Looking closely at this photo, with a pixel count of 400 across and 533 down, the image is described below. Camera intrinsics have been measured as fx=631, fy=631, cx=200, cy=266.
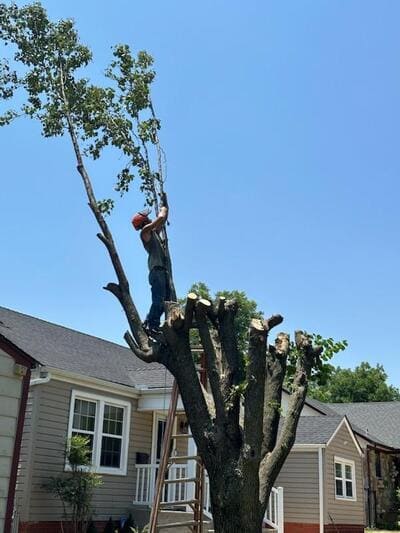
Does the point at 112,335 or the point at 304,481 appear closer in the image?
the point at 304,481

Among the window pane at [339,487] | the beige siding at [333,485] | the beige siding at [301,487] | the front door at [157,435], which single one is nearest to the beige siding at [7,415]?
the front door at [157,435]

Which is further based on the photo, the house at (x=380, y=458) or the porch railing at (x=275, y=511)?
the house at (x=380, y=458)

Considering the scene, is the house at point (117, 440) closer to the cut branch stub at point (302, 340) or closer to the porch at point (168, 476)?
the porch at point (168, 476)

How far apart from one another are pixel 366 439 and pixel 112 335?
10.5 metres

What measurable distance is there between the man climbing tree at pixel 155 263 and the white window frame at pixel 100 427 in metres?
6.93

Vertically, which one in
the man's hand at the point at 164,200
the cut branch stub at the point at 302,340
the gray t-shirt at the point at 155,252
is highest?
the man's hand at the point at 164,200

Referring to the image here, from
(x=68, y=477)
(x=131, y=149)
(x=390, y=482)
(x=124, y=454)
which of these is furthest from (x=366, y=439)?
(x=131, y=149)

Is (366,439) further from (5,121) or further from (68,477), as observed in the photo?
(5,121)

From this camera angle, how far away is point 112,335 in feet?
80.2

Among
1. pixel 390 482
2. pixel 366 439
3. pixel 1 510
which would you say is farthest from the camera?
pixel 390 482

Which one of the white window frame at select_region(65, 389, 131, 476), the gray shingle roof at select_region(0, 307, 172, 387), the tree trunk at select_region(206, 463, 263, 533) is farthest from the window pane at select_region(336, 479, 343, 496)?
the tree trunk at select_region(206, 463, 263, 533)

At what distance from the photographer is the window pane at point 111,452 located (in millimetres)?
14250

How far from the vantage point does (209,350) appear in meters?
6.08

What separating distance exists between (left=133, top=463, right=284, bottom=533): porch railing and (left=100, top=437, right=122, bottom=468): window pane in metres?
0.57
